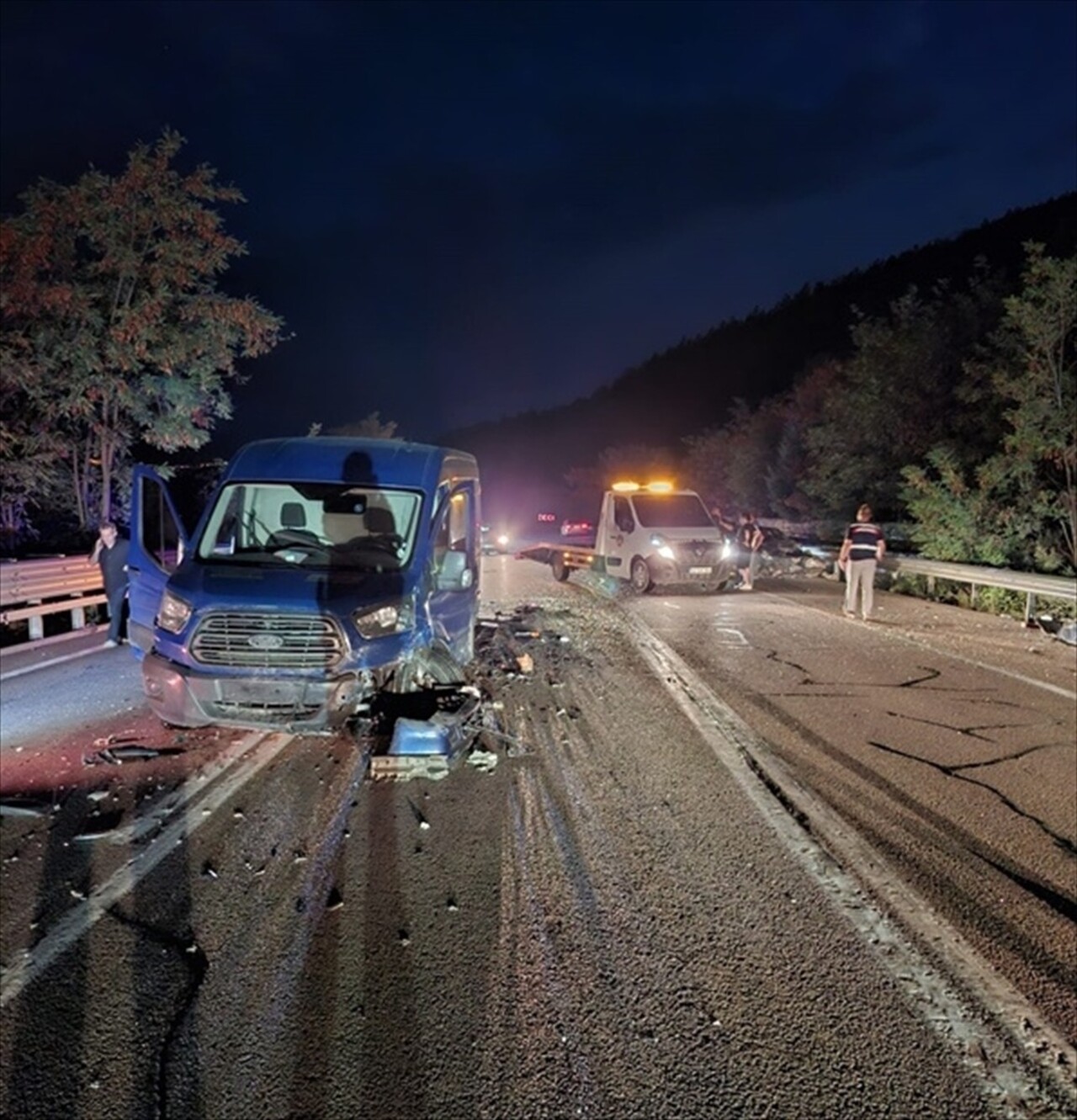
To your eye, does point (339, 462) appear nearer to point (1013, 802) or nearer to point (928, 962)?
point (928, 962)

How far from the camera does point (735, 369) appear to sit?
10850cm

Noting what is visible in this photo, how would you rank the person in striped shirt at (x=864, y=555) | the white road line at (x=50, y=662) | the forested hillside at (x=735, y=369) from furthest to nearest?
the forested hillside at (x=735, y=369) → the person in striped shirt at (x=864, y=555) → the white road line at (x=50, y=662)

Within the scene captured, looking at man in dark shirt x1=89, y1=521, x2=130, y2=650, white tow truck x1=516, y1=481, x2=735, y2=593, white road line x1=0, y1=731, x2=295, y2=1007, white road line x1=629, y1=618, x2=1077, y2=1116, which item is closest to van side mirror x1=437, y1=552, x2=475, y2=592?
white road line x1=0, y1=731, x2=295, y2=1007

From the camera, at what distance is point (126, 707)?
7141 mm

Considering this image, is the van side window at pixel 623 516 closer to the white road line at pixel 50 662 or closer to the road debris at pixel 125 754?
the white road line at pixel 50 662

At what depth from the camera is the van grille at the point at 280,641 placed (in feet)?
17.2

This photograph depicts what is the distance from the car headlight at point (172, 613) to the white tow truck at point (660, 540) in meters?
11.4

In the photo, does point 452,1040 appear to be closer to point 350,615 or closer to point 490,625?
point 350,615

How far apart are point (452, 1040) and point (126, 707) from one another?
5.63 metres

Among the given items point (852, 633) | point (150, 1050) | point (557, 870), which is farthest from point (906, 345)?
point (150, 1050)

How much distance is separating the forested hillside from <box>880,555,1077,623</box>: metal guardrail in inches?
1031

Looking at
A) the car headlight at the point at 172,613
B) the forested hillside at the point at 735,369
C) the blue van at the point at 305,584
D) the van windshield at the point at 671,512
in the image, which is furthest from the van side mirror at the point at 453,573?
the forested hillside at the point at 735,369

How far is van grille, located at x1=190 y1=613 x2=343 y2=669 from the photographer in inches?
207

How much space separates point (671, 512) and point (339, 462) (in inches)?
427
